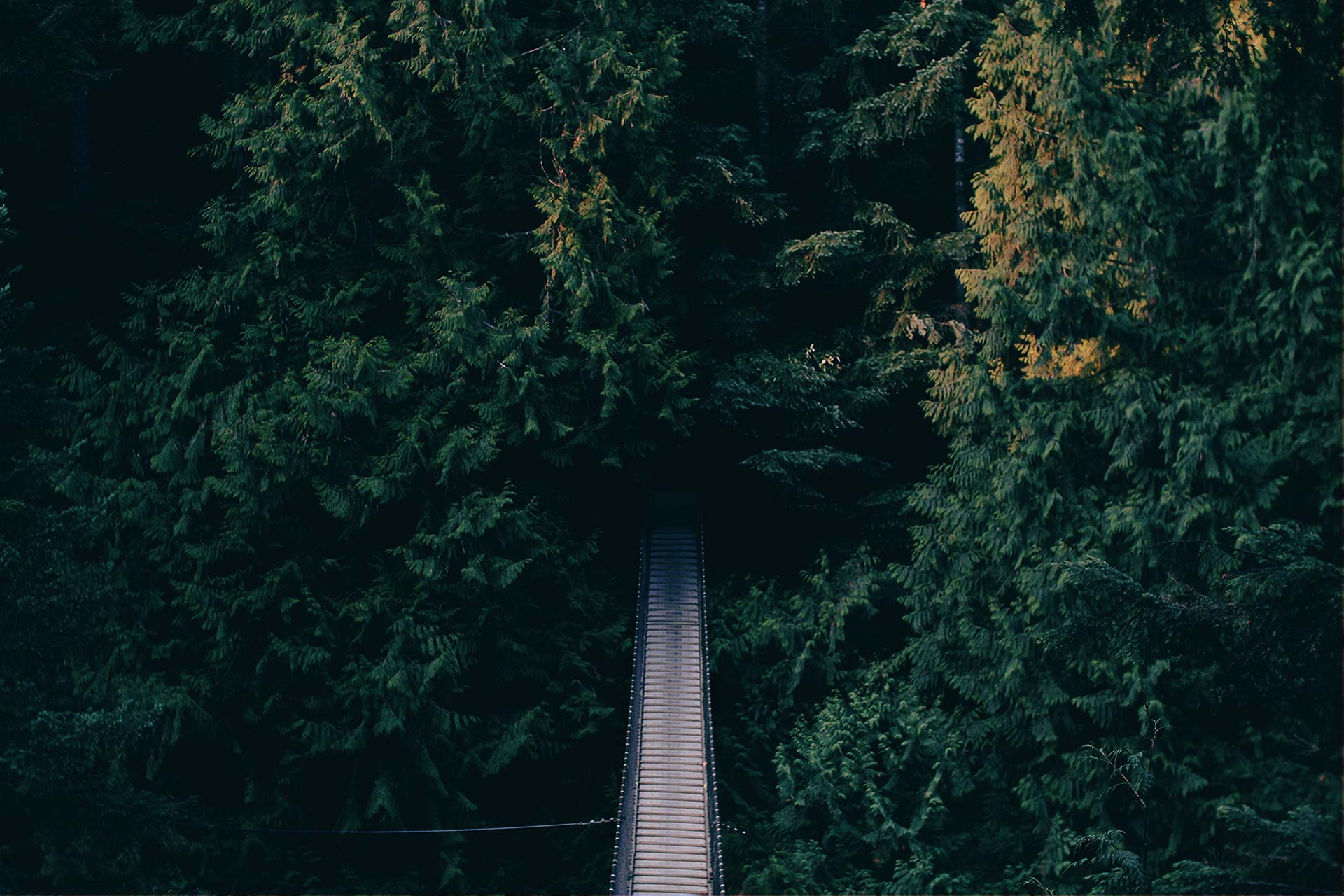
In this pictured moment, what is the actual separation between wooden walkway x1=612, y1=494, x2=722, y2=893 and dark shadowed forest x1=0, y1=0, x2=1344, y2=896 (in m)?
1.14

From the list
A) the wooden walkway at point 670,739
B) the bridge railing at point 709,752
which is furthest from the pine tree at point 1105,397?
the wooden walkway at point 670,739

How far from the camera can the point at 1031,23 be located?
855 inches

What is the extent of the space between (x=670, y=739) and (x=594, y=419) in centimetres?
574

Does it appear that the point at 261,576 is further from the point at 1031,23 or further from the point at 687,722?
the point at 1031,23

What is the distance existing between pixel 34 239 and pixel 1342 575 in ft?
69.2

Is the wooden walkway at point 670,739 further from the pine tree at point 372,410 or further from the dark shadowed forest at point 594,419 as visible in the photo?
the pine tree at point 372,410

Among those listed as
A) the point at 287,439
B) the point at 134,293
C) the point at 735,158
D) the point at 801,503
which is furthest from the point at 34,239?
the point at 801,503

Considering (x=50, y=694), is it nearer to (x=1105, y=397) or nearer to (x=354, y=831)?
(x=354, y=831)

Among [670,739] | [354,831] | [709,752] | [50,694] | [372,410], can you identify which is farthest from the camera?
[372,410]

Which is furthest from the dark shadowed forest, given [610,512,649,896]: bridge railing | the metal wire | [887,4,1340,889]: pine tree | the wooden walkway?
the wooden walkway

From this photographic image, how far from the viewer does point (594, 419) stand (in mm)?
22391

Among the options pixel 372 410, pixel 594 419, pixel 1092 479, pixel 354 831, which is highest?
pixel 594 419

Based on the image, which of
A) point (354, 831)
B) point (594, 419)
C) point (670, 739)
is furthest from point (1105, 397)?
point (354, 831)

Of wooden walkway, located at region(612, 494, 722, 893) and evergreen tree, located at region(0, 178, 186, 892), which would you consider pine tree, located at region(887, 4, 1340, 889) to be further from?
evergreen tree, located at region(0, 178, 186, 892)
